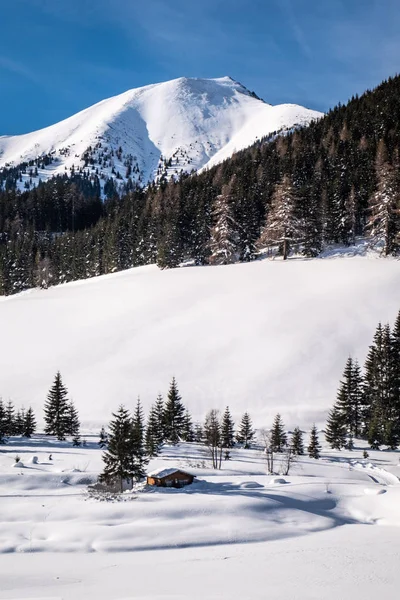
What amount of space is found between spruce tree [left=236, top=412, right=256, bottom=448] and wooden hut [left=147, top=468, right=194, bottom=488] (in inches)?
434

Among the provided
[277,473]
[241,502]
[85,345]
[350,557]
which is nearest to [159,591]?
[350,557]

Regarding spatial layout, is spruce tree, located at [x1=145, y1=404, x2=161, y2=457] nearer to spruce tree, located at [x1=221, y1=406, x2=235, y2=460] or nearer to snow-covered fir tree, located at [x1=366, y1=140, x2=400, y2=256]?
spruce tree, located at [x1=221, y1=406, x2=235, y2=460]

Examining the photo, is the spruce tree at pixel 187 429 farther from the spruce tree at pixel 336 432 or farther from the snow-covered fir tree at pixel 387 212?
the snow-covered fir tree at pixel 387 212

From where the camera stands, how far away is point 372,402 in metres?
36.7

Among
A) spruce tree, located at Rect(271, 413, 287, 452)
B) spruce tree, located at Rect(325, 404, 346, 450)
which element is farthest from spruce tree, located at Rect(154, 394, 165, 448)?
spruce tree, located at Rect(325, 404, 346, 450)

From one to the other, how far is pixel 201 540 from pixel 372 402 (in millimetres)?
26518

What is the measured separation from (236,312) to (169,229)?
31.5m

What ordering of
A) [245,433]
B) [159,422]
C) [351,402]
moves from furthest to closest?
[351,402], [159,422], [245,433]

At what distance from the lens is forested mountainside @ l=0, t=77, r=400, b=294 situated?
66500 mm

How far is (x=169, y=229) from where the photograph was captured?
7750cm

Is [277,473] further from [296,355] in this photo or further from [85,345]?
[85,345]

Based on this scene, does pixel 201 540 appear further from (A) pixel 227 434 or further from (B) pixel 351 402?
(B) pixel 351 402

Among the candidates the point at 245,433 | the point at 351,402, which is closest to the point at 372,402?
the point at 351,402

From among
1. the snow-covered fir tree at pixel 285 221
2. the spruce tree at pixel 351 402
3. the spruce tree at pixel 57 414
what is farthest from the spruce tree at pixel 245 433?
the snow-covered fir tree at pixel 285 221
